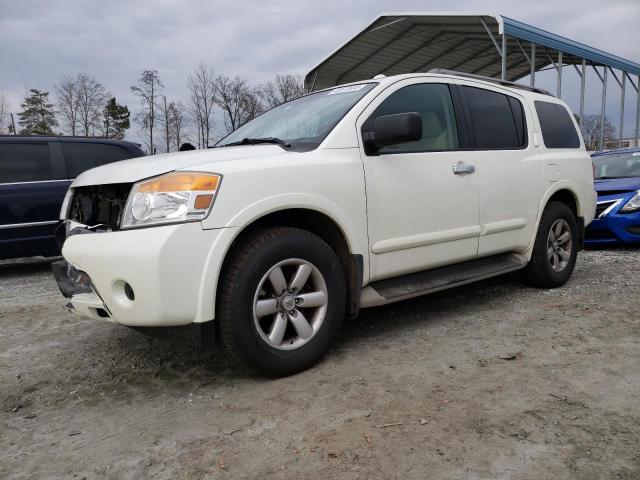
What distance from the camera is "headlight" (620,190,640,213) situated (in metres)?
6.09

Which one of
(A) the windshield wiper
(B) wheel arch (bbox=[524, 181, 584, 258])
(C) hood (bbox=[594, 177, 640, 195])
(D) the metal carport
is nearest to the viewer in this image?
(A) the windshield wiper

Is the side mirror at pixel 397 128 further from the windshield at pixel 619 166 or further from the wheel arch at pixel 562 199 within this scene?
the windshield at pixel 619 166

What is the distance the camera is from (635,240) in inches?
241

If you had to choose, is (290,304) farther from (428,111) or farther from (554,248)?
(554,248)

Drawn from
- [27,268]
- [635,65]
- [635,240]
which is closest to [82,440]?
[27,268]

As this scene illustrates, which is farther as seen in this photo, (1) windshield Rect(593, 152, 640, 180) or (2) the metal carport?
(2) the metal carport

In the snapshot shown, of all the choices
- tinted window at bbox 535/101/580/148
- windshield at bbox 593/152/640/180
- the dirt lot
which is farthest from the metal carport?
the dirt lot

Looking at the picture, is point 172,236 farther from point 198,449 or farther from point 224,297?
point 198,449

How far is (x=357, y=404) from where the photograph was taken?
89.4 inches

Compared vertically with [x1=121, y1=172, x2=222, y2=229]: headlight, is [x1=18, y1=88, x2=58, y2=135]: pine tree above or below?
above

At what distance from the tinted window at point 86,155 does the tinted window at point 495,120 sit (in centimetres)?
468

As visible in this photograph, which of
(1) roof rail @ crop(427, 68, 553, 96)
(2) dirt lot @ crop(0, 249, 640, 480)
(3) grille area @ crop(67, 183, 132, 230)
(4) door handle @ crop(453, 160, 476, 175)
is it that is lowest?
(2) dirt lot @ crop(0, 249, 640, 480)

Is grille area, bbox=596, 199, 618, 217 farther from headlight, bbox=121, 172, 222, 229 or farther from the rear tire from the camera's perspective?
headlight, bbox=121, 172, 222, 229

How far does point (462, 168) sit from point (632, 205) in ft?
13.0
